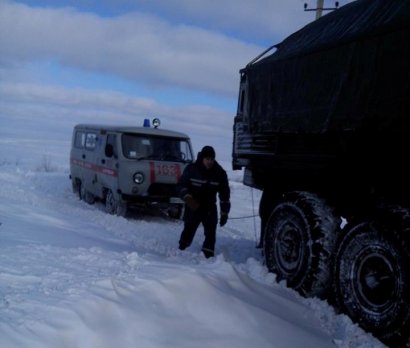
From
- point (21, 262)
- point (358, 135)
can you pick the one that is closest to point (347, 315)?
point (358, 135)

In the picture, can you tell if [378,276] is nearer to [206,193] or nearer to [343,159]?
[343,159]

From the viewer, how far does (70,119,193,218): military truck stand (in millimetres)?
9789

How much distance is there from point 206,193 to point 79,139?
7.23 m

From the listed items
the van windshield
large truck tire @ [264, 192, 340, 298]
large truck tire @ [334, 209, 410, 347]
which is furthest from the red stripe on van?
large truck tire @ [334, 209, 410, 347]

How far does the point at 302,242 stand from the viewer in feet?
15.8

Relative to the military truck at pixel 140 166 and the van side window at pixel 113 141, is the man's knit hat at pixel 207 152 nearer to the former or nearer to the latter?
the military truck at pixel 140 166

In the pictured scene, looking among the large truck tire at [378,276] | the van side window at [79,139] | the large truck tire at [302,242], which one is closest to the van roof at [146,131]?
the van side window at [79,139]

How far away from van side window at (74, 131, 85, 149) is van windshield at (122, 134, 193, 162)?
111 inches

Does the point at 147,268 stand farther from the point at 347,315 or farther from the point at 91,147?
the point at 91,147

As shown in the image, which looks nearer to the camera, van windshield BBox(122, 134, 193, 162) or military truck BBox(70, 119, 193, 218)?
military truck BBox(70, 119, 193, 218)

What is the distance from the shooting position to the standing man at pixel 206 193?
21.3 feet

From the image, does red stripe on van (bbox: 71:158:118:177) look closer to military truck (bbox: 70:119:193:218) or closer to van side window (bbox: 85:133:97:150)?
military truck (bbox: 70:119:193:218)

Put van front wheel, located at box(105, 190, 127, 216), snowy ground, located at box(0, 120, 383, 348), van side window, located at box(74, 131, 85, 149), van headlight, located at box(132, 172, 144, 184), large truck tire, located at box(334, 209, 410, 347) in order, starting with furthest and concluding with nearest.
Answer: van side window, located at box(74, 131, 85, 149) < van front wheel, located at box(105, 190, 127, 216) < van headlight, located at box(132, 172, 144, 184) < large truck tire, located at box(334, 209, 410, 347) < snowy ground, located at box(0, 120, 383, 348)

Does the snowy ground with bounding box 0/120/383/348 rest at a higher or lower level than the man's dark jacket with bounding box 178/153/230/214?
lower
